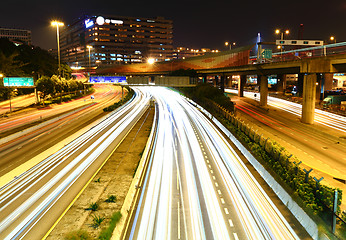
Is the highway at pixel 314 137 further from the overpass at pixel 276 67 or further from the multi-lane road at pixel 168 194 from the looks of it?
the multi-lane road at pixel 168 194

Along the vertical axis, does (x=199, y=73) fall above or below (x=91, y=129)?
above

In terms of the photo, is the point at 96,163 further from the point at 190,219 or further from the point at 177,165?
the point at 190,219

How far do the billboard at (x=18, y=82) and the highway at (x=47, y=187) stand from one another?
3671cm

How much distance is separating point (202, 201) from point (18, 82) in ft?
192

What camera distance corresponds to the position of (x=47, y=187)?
785 inches

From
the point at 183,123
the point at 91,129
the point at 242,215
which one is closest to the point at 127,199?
the point at 242,215

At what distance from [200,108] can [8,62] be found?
193ft

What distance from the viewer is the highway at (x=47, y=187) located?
1503cm

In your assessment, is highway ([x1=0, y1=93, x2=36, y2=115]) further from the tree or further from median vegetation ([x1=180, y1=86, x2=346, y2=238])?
median vegetation ([x1=180, y1=86, x2=346, y2=238])

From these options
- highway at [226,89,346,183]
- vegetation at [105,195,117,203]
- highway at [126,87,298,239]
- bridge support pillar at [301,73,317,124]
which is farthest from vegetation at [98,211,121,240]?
bridge support pillar at [301,73,317,124]

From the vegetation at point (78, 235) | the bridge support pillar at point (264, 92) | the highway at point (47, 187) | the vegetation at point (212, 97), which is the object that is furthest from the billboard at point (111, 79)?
the vegetation at point (78, 235)

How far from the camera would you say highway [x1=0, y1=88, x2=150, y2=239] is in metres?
15.0

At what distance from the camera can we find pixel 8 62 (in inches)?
3012

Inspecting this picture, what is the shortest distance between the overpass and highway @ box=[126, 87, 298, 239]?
94.8 feet
